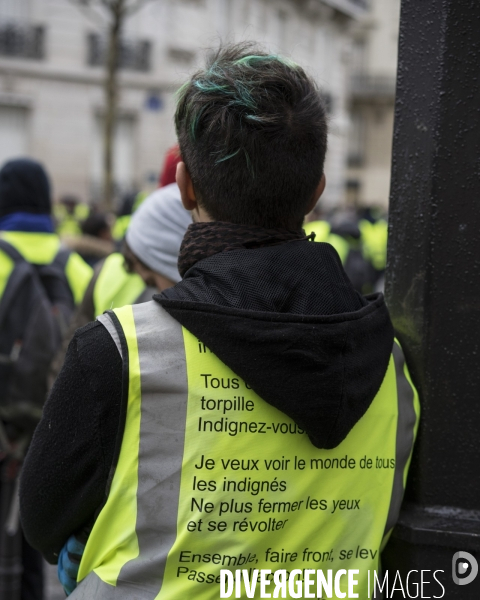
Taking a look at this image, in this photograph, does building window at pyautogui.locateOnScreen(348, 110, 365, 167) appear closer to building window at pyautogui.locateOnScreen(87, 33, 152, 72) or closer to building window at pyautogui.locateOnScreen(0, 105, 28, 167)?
building window at pyautogui.locateOnScreen(87, 33, 152, 72)

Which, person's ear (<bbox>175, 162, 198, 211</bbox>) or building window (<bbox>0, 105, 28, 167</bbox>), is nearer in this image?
person's ear (<bbox>175, 162, 198, 211</bbox>)

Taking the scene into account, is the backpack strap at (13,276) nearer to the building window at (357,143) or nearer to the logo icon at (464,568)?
the logo icon at (464,568)

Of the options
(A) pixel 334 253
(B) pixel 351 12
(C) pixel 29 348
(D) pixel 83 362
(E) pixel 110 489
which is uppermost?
(B) pixel 351 12

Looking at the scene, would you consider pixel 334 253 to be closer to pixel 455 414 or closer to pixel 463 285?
pixel 463 285

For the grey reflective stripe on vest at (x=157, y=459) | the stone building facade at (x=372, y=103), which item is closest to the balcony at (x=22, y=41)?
the stone building facade at (x=372, y=103)

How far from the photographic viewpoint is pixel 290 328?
5.00ft

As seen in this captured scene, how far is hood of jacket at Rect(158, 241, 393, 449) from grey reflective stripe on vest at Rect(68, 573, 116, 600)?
0.45m

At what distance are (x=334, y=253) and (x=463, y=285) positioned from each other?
35cm

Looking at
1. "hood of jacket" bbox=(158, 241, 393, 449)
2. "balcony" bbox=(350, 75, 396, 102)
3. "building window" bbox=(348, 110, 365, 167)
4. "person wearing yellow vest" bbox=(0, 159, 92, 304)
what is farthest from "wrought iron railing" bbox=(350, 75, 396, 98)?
"hood of jacket" bbox=(158, 241, 393, 449)

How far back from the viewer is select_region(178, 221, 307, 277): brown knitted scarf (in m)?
1.62

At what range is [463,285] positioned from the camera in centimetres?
186

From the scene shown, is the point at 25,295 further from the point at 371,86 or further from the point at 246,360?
the point at 371,86

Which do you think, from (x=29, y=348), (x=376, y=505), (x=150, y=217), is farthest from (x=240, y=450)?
(x=29, y=348)

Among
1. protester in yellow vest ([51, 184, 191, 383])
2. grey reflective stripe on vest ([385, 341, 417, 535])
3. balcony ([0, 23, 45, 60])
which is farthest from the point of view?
balcony ([0, 23, 45, 60])
